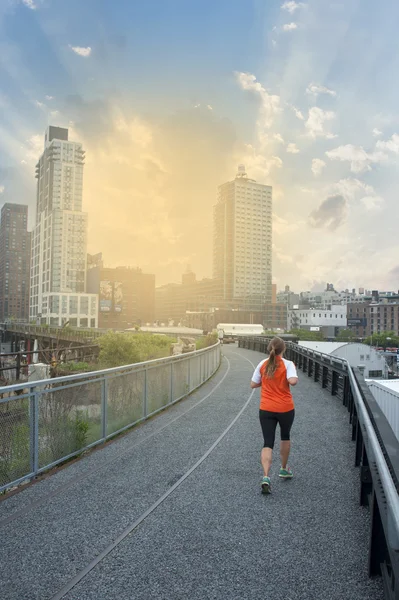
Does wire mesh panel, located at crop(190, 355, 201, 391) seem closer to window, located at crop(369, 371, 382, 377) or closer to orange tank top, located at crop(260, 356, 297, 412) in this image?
orange tank top, located at crop(260, 356, 297, 412)

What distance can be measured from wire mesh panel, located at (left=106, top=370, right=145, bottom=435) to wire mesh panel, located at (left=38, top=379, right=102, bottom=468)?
45cm

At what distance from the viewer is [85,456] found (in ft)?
26.1

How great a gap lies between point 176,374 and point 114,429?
183 inches

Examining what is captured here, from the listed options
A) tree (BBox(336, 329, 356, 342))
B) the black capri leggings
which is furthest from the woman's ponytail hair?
tree (BBox(336, 329, 356, 342))

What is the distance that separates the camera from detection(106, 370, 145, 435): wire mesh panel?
907 cm

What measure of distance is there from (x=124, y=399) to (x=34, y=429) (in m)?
3.27

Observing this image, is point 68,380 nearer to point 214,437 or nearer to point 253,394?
point 214,437

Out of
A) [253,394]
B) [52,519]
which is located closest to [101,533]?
[52,519]

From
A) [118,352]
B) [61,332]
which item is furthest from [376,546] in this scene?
[61,332]

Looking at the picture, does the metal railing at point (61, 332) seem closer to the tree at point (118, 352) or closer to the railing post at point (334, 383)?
the tree at point (118, 352)

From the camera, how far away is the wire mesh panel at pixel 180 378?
44.7ft

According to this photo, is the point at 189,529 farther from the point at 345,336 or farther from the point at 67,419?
the point at 345,336

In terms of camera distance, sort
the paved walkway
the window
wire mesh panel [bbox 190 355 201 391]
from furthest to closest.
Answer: the window < wire mesh panel [bbox 190 355 201 391] < the paved walkway

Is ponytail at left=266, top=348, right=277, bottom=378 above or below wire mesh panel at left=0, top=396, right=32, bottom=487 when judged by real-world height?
above
